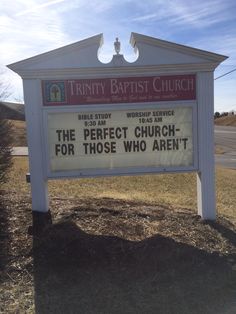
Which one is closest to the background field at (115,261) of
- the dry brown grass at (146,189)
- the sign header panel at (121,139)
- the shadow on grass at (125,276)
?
the shadow on grass at (125,276)

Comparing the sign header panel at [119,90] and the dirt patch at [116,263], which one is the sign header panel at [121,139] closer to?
the sign header panel at [119,90]

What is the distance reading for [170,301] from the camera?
172 inches

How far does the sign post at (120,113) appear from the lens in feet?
20.6

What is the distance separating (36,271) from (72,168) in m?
1.93

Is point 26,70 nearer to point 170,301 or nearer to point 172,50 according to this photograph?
point 172,50

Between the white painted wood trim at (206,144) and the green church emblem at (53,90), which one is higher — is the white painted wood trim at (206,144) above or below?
below

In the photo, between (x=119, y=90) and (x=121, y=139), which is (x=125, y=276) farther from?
(x=119, y=90)

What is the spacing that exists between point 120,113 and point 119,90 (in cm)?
32

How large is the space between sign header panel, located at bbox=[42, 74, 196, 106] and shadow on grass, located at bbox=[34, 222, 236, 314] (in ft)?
5.78

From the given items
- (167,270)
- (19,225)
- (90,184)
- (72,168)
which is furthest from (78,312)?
(90,184)

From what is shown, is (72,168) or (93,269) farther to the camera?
(72,168)

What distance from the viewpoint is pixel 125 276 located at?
15.9 feet

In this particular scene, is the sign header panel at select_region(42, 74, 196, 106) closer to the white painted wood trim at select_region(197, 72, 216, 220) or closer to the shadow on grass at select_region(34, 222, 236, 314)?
the white painted wood trim at select_region(197, 72, 216, 220)

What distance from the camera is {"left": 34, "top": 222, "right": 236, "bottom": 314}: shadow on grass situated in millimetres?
4289
